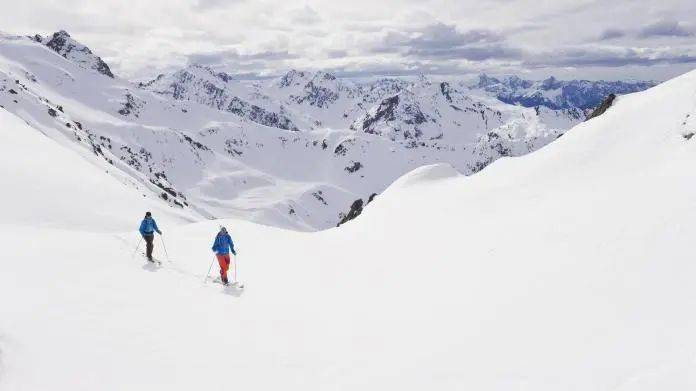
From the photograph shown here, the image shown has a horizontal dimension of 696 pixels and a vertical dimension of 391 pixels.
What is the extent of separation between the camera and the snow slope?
31.1ft

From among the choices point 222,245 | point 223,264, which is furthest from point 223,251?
point 223,264

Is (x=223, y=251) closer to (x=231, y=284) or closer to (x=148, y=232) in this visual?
(x=231, y=284)

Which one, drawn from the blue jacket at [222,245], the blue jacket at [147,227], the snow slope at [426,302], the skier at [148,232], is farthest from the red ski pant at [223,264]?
the blue jacket at [147,227]

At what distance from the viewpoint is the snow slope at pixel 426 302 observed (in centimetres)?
948

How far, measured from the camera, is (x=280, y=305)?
1605 centimetres

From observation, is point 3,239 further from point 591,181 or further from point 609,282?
point 591,181

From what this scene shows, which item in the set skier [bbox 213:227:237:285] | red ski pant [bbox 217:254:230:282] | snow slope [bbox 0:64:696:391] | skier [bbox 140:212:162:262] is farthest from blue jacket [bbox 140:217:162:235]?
red ski pant [bbox 217:254:230:282]

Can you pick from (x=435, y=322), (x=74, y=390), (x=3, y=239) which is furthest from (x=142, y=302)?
(x=3, y=239)

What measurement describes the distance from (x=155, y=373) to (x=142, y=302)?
5.07m

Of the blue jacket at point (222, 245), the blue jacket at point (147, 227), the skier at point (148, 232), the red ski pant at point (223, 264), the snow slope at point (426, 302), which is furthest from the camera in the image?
the blue jacket at point (147, 227)

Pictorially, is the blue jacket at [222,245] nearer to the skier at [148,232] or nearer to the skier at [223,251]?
the skier at [223,251]

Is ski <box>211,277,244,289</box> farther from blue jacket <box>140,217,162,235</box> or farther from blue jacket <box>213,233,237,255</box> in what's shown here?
blue jacket <box>140,217,162,235</box>

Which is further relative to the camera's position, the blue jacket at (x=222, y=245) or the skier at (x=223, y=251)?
the blue jacket at (x=222, y=245)

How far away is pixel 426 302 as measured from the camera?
48.7 ft
